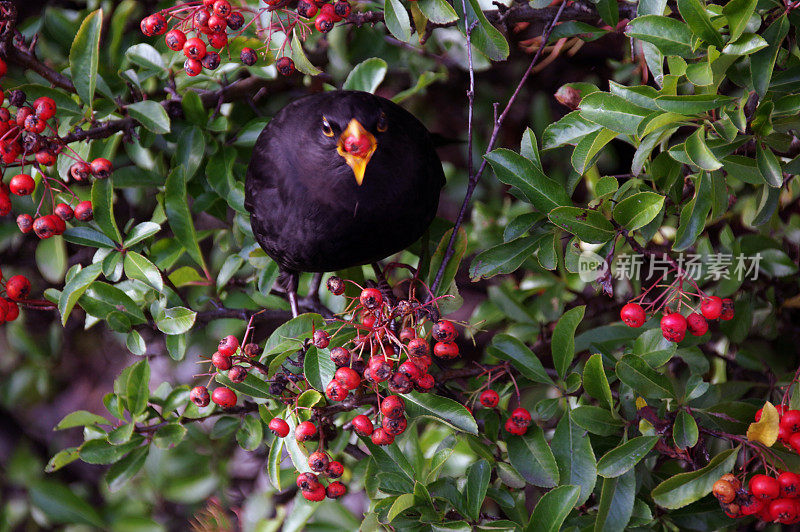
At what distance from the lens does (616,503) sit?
1.05 meters

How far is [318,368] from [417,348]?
0.53 ft

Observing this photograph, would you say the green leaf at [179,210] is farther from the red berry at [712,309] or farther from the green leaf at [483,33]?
the red berry at [712,309]

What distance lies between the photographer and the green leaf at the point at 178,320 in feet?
3.86

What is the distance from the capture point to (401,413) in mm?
970

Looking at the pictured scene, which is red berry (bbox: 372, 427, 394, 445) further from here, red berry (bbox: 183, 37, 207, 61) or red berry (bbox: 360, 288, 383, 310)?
red berry (bbox: 183, 37, 207, 61)

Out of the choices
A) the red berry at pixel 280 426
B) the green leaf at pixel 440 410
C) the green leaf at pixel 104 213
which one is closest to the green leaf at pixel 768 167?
the green leaf at pixel 440 410

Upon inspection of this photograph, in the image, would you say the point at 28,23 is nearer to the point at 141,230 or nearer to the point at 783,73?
the point at 141,230

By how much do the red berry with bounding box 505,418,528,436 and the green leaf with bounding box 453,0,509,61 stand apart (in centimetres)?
61

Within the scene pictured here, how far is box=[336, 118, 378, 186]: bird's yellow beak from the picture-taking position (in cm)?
118

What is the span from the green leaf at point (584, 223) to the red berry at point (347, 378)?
39 cm

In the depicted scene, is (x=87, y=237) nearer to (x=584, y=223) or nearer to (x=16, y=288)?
(x=16, y=288)

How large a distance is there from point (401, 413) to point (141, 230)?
1.89 feet

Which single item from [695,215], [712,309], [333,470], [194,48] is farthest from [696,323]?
[194,48]

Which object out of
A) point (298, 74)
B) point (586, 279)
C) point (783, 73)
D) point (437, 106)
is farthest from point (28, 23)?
point (783, 73)
